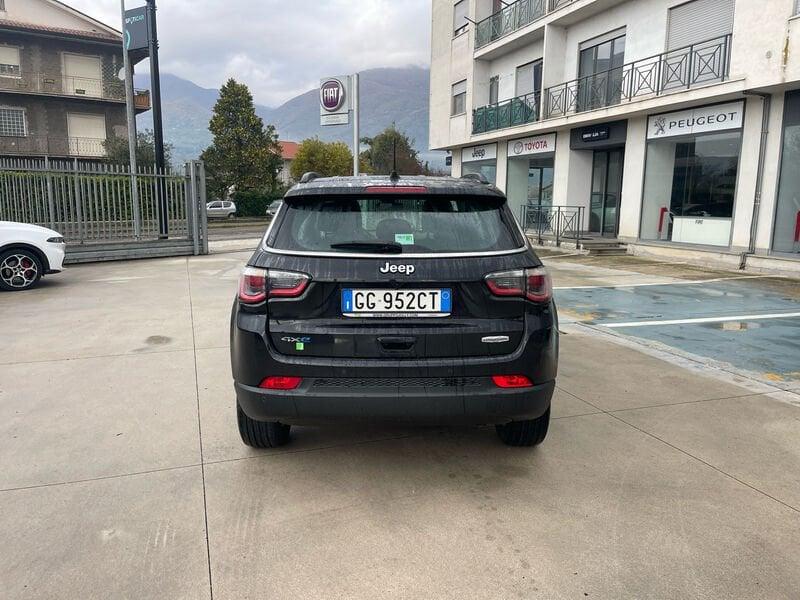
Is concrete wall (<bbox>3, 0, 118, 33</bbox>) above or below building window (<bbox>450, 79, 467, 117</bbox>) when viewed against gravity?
above

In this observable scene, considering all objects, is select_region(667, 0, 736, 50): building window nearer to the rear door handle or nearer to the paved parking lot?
the paved parking lot

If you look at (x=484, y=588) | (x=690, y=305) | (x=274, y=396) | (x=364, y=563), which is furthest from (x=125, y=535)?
(x=690, y=305)

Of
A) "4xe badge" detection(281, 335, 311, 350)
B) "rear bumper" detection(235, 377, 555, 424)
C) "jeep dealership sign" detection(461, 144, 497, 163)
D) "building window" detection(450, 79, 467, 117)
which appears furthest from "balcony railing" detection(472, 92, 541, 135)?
"4xe badge" detection(281, 335, 311, 350)

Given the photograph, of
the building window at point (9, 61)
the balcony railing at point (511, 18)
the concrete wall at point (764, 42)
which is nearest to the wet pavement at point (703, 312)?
the concrete wall at point (764, 42)

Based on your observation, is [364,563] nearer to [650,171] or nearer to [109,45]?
[650,171]

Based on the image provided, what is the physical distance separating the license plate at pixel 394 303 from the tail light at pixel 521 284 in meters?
0.24

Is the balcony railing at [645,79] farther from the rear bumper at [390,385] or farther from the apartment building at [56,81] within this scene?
the apartment building at [56,81]

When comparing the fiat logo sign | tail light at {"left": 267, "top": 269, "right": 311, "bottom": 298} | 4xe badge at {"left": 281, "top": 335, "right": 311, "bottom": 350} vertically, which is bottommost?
4xe badge at {"left": 281, "top": 335, "right": 311, "bottom": 350}

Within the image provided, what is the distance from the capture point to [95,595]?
2.34 meters

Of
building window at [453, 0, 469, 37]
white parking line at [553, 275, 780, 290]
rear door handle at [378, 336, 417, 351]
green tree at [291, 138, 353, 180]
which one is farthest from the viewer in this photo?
green tree at [291, 138, 353, 180]

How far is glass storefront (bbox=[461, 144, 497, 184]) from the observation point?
84.6ft

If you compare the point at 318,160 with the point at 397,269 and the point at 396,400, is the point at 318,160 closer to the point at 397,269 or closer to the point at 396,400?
the point at 397,269

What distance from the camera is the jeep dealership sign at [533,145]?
21.7 meters

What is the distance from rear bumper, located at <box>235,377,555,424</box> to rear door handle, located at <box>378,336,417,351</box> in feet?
0.54
